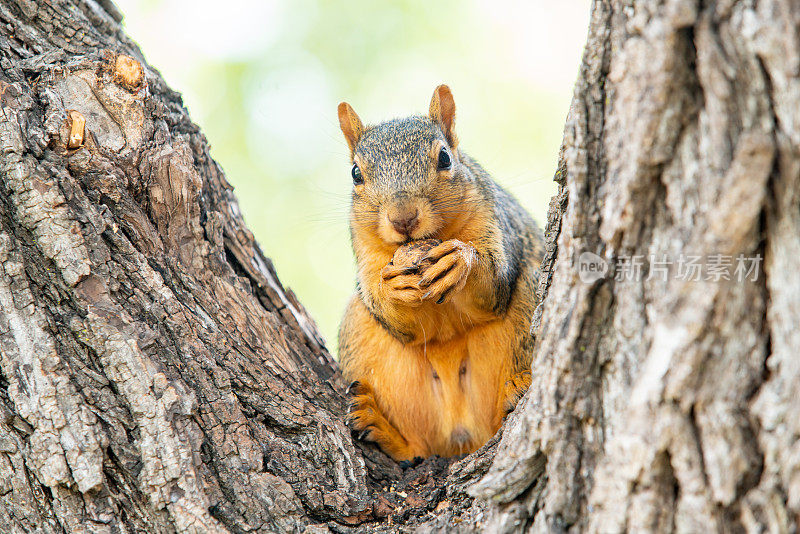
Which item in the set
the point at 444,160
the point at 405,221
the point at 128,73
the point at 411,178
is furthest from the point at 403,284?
the point at 128,73

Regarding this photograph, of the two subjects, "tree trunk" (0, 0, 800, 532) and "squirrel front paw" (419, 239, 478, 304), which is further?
"squirrel front paw" (419, 239, 478, 304)

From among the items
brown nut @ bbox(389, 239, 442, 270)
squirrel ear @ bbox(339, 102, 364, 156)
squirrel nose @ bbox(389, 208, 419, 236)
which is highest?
squirrel ear @ bbox(339, 102, 364, 156)

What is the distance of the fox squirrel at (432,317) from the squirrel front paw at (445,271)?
0.12 metres

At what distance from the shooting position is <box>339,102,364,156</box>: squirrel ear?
2842 millimetres

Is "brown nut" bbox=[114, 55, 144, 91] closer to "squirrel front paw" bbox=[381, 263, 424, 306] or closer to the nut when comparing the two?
the nut

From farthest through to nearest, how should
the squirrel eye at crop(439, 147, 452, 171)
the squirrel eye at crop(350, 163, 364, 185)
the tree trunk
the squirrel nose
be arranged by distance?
1. the squirrel eye at crop(350, 163, 364, 185)
2. the squirrel eye at crop(439, 147, 452, 171)
3. the squirrel nose
4. the tree trunk

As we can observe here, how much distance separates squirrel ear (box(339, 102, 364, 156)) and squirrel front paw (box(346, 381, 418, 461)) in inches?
41.3

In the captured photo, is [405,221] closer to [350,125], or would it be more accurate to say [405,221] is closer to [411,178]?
[411,178]

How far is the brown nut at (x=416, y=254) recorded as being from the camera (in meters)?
2.04

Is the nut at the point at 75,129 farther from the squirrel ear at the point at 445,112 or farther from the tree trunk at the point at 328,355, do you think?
the squirrel ear at the point at 445,112

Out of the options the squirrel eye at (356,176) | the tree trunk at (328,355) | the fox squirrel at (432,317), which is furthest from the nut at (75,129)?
the squirrel eye at (356,176)

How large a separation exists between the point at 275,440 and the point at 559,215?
34.3 inches

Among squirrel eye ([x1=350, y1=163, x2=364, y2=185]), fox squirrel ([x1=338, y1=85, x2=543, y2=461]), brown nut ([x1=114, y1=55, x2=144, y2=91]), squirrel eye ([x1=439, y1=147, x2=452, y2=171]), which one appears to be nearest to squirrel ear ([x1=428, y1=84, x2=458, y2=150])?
fox squirrel ([x1=338, y1=85, x2=543, y2=461])

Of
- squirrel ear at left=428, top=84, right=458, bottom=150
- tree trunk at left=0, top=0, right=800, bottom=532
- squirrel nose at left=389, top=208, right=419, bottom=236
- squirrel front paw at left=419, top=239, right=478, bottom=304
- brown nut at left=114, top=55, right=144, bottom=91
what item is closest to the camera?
tree trunk at left=0, top=0, right=800, bottom=532
